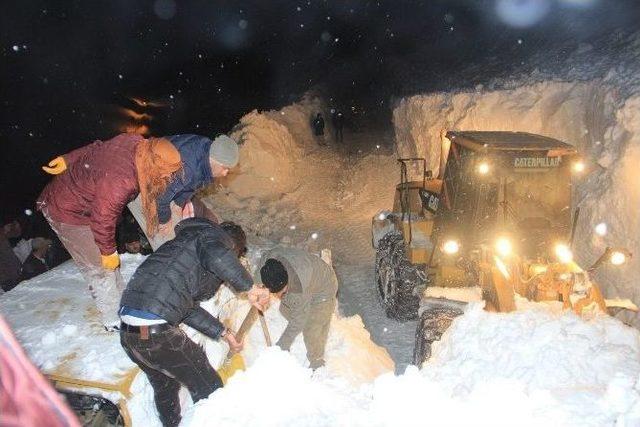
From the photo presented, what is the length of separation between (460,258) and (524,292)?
929 millimetres

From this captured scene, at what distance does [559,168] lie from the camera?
4676 mm

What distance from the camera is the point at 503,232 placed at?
4770 mm

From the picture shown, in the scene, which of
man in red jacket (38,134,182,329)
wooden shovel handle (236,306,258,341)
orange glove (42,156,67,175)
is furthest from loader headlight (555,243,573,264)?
orange glove (42,156,67,175)

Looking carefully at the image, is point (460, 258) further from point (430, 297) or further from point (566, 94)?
point (566, 94)

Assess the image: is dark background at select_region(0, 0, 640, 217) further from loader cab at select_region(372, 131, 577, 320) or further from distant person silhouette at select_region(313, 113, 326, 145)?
loader cab at select_region(372, 131, 577, 320)

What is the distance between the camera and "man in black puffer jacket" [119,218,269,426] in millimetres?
2701

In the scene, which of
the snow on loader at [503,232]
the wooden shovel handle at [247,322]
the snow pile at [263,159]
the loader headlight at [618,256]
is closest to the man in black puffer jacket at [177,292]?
the wooden shovel handle at [247,322]

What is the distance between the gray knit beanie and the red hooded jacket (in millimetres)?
607

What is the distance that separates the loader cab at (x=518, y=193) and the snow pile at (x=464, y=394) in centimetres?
173

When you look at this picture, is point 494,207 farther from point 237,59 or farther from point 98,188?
point 237,59

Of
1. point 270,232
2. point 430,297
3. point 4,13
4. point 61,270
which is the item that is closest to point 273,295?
point 430,297

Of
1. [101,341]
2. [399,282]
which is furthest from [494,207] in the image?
[101,341]

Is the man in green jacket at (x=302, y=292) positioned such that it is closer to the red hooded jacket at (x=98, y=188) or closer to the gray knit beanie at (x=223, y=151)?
the gray knit beanie at (x=223, y=151)

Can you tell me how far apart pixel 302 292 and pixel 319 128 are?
1403cm
